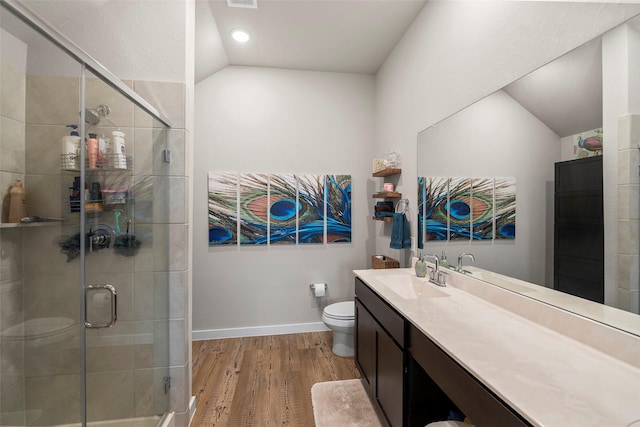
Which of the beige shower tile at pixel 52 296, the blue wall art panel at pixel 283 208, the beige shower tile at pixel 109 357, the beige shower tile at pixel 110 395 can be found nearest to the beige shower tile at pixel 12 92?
the beige shower tile at pixel 52 296

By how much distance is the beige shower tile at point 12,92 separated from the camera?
3.41 feet

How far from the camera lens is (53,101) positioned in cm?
117

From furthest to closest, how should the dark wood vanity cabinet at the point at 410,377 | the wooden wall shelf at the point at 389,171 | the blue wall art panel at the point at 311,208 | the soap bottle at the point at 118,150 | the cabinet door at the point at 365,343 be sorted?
the blue wall art panel at the point at 311,208, the wooden wall shelf at the point at 389,171, the cabinet door at the point at 365,343, the soap bottle at the point at 118,150, the dark wood vanity cabinet at the point at 410,377

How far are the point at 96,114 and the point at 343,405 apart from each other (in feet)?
7.14

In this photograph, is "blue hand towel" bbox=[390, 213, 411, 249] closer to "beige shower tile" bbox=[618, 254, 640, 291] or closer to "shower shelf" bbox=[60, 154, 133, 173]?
"beige shower tile" bbox=[618, 254, 640, 291]

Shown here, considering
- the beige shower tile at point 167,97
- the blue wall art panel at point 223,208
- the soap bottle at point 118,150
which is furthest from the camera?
the blue wall art panel at point 223,208

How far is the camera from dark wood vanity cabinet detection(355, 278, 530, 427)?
2.65 ft

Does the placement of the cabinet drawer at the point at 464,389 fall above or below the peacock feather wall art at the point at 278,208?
below

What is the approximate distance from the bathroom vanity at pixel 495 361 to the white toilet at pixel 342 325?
56cm

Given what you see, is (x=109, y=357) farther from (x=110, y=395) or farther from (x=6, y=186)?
(x=6, y=186)

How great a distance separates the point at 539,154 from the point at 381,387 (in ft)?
4.86

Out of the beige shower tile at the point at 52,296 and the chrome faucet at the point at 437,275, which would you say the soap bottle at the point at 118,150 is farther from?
the chrome faucet at the point at 437,275

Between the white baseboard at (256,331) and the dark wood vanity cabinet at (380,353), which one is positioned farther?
the white baseboard at (256,331)

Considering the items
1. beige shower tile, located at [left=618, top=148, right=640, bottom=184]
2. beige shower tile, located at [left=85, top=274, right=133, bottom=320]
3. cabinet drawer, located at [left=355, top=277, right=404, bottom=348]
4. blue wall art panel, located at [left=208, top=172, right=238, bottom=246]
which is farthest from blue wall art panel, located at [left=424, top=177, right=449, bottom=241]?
beige shower tile, located at [left=85, top=274, right=133, bottom=320]
